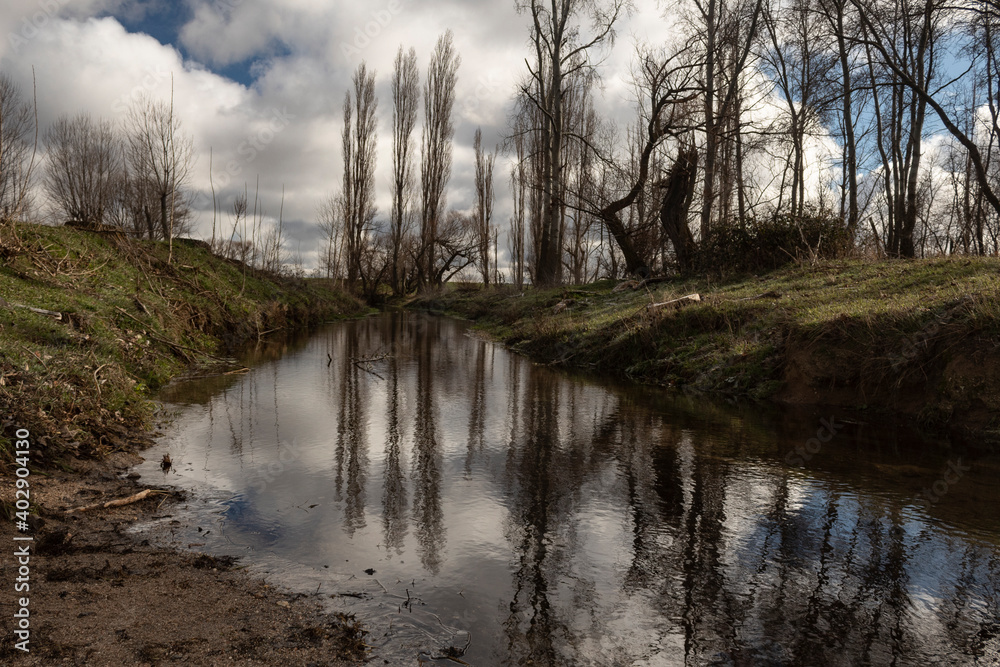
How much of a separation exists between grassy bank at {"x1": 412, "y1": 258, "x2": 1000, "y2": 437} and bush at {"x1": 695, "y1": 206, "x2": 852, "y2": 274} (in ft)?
4.36

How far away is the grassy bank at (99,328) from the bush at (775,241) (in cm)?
1260

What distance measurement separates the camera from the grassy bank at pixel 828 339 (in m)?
6.34

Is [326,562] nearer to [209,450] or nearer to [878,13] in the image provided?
[209,450]

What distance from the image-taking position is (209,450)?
5.20 metres

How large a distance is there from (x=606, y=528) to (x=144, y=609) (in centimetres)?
253

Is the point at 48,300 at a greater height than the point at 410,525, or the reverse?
the point at 48,300

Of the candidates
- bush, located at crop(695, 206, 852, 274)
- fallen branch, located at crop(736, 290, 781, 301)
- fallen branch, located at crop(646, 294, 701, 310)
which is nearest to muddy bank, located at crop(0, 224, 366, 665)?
fallen branch, located at crop(646, 294, 701, 310)

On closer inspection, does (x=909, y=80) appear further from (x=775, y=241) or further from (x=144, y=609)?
(x=144, y=609)

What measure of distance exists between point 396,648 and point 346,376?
762 centimetres

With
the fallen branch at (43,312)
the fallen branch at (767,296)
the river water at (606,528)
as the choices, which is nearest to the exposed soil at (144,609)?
the river water at (606,528)

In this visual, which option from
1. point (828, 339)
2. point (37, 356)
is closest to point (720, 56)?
point (828, 339)

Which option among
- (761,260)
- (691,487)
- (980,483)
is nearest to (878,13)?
(761,260)

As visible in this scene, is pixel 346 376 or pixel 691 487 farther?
pixel 346 376

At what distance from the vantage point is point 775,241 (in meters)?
14.7
